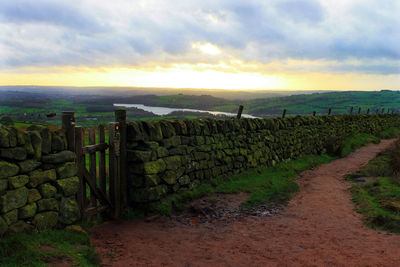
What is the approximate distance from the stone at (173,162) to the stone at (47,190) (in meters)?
2.62

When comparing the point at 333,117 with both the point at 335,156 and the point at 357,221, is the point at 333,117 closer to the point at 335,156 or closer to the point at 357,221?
Result: the point at 335,156

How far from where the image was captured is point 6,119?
14.9ft

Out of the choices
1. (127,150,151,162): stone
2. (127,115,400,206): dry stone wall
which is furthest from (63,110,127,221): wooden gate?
(127,115,400,206): dry stone wall

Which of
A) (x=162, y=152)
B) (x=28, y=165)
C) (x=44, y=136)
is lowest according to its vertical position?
(x=162, y=152)

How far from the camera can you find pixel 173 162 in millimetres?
6977

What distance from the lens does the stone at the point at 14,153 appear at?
3.93m

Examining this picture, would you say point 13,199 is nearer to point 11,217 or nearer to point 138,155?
point 11,217

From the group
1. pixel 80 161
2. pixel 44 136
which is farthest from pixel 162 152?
pixel 44 136

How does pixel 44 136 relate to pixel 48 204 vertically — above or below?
above

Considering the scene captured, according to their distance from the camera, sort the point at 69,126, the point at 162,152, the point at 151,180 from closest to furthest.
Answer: the point at 69,126
the point at 151,180
the point at 162,152

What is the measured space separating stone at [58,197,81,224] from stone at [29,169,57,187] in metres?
0.42

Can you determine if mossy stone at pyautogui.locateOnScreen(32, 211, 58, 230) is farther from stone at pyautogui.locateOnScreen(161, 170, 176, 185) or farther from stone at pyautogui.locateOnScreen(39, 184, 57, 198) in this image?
stone at pyautogui.locateOnScreen(161, 170, 176, 185)

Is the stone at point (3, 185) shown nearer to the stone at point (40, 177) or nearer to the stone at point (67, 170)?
the stone at point (40, 177)

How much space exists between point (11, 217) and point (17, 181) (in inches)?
18.1
